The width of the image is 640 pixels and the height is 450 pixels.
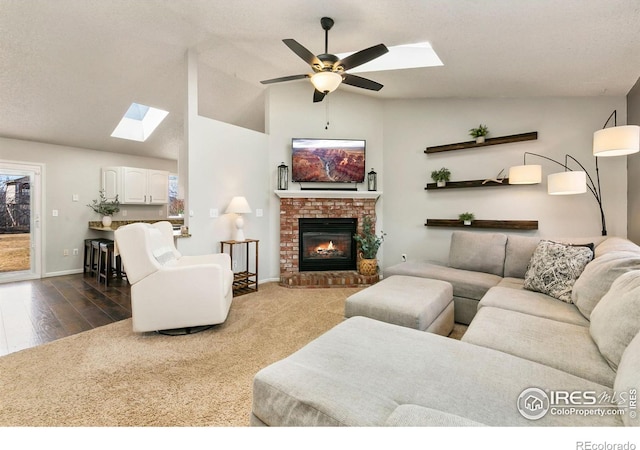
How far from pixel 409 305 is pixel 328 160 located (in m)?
2.95

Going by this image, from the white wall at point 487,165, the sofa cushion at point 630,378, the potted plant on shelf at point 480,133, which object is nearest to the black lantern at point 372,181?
the white wall at point 487,165

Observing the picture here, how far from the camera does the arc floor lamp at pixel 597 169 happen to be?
2.24 m

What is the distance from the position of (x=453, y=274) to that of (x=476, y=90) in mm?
2402

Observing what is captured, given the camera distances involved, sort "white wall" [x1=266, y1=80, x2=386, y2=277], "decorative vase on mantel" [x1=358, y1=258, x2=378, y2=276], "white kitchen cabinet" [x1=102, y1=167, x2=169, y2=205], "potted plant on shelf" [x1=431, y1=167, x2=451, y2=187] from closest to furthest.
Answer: "potted plant on shelf" [x1=431, y1=167, x2=451, y2=187] → "decorative vase on mantel" [x1=358, y1=258, x2=378, y2=276] → "white wall" [x1=266, y1=80, x2=386, y2=277] → "white kitchen cabinet" [x1=102, y1=167, x2=169, y2=205]

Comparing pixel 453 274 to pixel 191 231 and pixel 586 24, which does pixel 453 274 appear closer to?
pixel 586 24

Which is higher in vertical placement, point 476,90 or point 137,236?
point 476,90

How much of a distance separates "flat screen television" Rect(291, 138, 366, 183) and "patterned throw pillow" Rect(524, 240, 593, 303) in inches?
105

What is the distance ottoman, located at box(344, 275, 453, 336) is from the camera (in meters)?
2.03

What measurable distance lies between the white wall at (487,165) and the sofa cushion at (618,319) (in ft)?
8.52

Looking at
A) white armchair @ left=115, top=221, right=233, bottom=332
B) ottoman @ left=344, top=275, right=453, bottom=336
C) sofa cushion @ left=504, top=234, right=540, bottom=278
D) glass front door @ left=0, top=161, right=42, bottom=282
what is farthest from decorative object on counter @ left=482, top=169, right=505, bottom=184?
glass front door @ left=0, top=161, right=42, bottom=282

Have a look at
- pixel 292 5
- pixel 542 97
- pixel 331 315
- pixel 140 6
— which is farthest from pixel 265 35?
pixel 542 97

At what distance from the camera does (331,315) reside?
306 cm

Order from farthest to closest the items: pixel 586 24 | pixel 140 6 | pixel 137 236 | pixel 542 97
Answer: pixel 542 97
pixel 140 6
pixel 137 236
pixel 586 24

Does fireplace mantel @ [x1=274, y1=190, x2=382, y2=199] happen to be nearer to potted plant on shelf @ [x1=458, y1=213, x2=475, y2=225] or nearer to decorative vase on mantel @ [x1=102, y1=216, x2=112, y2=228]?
potted plant on shelf @ [x1=458, y1=213, x2=475, y2=225]
